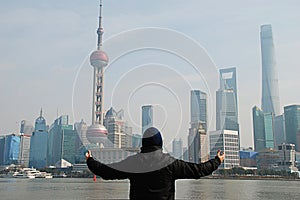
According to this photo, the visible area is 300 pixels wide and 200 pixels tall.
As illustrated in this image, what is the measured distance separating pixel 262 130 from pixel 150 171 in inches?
7597

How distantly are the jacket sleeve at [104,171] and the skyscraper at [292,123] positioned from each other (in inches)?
6923

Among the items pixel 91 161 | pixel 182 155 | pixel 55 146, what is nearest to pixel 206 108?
pixel 182 155

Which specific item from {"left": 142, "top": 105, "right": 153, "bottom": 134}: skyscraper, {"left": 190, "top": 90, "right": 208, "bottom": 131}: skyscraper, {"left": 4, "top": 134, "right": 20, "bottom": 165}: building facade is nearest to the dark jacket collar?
{"left": 142, "top": 105, "right": 153, "bottom": 134}: skyscraper

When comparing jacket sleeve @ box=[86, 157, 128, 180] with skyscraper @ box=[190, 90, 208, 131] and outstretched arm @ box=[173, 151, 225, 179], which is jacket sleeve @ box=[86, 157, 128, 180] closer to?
outstretched arm @ box=[173, 151, 225, 179]

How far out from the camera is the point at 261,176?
10719 cm

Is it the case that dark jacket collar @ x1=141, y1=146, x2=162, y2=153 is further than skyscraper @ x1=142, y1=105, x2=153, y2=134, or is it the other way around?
skyscraper @ x1=142, y1=105, x2=153, y2=134

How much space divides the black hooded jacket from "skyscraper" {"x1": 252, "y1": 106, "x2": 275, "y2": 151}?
185572 millimetres

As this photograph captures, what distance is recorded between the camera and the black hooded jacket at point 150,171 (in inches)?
140

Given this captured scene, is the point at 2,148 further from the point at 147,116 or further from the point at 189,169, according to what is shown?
the point at 189,169

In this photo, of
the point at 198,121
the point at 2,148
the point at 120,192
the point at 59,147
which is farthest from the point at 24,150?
the point at 198,121

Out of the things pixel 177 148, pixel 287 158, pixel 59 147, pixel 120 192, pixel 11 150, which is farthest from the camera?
pixel 11 150

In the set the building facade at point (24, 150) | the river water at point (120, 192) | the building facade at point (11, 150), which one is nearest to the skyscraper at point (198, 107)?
the river water at point (120, 192)

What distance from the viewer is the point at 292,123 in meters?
174

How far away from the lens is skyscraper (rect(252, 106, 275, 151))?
18325 cm
